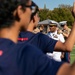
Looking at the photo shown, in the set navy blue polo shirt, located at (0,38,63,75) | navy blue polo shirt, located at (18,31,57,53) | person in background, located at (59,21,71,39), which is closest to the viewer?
navy blue polo shirt, located at (0,38,63,75)

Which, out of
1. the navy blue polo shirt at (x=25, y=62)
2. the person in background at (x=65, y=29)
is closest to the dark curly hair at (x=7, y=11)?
the navy blue polo shirt at (x=25, y=62)

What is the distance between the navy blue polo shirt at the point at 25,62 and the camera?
2129mm

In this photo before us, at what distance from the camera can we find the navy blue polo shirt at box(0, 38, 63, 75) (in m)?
2.13

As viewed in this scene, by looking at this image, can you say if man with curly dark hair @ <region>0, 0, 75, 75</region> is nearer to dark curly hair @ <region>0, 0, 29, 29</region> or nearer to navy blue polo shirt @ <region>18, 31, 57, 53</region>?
dark curly hair @ <region>0, 0, 29, 29</region>

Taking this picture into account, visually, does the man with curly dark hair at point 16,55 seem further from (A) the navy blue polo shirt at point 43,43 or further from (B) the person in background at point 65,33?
(B) the person in background at point 65,33

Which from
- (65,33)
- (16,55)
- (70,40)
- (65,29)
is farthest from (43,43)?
(65,33)

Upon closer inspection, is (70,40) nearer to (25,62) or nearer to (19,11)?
(19,11)

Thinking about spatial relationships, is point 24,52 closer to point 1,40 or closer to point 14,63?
point 14,63

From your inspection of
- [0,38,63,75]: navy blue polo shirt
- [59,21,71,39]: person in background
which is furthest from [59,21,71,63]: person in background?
[0,38,63,75]: navy blue polo shirt

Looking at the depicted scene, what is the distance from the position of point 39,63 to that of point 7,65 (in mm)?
222

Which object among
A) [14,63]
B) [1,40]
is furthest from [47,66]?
[1,40]

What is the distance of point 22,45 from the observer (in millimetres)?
2238

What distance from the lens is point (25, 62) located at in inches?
84.2

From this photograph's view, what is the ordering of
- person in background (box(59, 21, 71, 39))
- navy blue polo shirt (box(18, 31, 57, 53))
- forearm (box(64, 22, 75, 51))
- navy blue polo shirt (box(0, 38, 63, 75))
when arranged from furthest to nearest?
person in background (box(59, 21, 71, 39))
navy blue polo shirt (box(18, 31, 57, 53))
forearm (box(64, 22, 75, 51))
navy blue polo shirt (box(0, 38, 63, 75))
